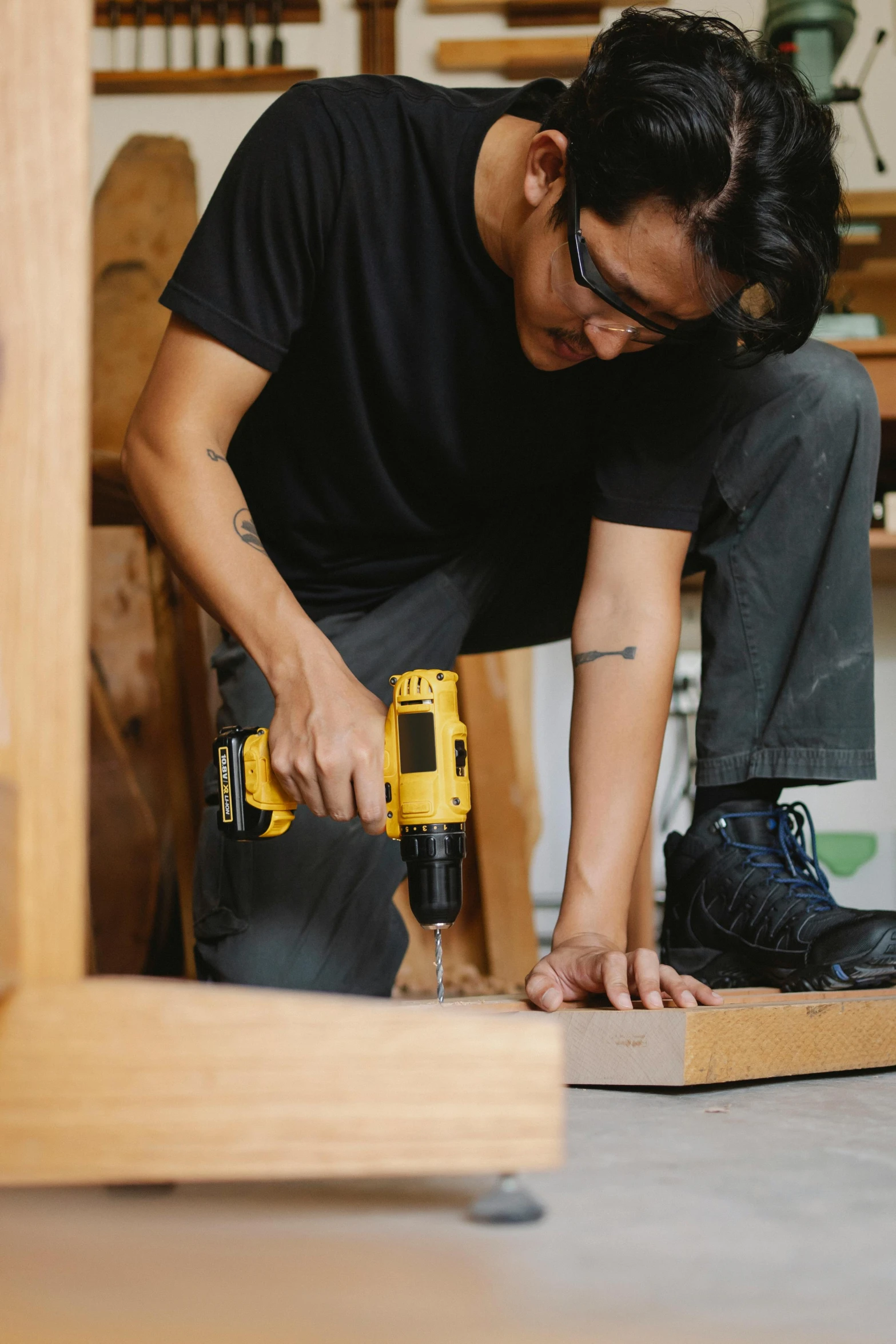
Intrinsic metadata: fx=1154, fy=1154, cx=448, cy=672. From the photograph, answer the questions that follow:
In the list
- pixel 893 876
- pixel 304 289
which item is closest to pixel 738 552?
pixel 304 289

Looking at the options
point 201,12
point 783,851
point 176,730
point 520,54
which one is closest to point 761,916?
point 783,851

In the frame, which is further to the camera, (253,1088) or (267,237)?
(267,237)

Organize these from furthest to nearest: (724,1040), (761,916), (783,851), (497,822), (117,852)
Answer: (497,822) < (117,852) < (783,851) < (761,916) < (724,1040)

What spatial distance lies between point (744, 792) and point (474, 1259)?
1077 mm

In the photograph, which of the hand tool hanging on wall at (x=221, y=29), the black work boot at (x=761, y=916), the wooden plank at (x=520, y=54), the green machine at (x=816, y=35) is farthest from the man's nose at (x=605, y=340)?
the hand tool hanging on wall at (x=221, y=29)

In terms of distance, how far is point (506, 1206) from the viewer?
54 centimetres

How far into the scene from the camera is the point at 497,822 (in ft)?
8.32

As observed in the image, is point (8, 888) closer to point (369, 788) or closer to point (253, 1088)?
point (253, 1088)

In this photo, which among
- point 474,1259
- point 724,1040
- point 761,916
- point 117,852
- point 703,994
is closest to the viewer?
point 474,1259

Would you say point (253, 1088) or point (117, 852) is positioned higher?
point (253, 1088)

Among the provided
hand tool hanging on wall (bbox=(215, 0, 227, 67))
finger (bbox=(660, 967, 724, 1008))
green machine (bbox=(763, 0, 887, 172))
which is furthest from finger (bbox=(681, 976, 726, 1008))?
hand tool hanging on wall (bbox=(215, 0, 227, 67))

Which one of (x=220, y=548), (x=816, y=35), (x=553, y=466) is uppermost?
(x=816, y=35)

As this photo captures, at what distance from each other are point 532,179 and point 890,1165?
991mm

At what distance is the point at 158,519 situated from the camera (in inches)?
48.6
